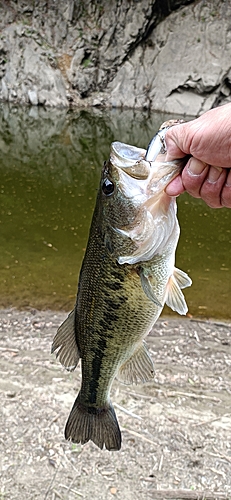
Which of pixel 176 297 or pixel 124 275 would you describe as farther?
pixel 176 297

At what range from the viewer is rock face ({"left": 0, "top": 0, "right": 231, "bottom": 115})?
76.2 ft

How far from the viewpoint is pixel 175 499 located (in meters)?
3.11

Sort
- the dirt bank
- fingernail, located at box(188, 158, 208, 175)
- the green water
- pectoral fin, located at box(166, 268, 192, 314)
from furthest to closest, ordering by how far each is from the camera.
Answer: the green water, the dirt bank, pectoral fin, located at box(166, 268, 192, 314), fingernail, located at box(188, 158, 208, 175)

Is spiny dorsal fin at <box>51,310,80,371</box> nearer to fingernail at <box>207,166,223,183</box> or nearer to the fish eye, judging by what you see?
the fish eye

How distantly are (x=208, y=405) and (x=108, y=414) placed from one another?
1934 mm

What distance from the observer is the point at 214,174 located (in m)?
1.79

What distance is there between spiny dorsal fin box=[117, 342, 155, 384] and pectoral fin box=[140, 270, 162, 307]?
42 centimetres

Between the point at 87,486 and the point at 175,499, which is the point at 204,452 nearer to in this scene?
the point at 175,499

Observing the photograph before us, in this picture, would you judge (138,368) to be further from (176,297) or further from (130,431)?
(130,431)

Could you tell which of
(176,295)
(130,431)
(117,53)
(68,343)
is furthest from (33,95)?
(176,295)

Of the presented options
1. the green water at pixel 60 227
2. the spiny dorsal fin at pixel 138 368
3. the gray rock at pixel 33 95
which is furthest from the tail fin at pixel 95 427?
the gray rock at pixel 33 95

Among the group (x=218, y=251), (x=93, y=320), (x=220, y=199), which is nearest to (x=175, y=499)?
(x=93, y=320)

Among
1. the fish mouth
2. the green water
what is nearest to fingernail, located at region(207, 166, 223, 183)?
the fish mouth

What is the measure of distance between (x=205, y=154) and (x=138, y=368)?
105 centimetres
